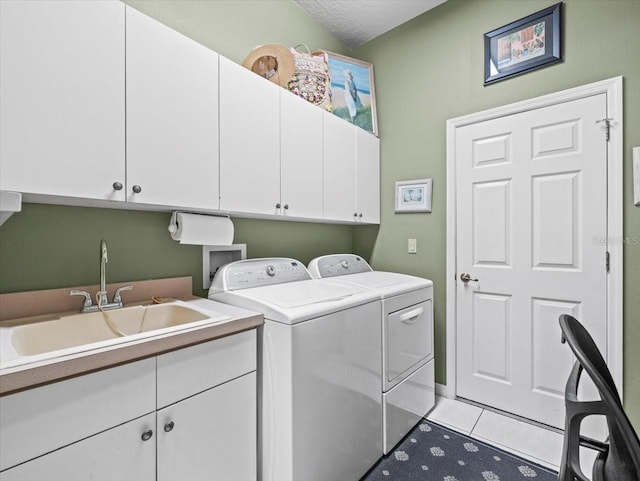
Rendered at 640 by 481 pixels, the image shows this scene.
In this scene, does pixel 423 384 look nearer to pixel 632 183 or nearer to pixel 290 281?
pixel 290 281

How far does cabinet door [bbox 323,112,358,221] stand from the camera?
2150 mm

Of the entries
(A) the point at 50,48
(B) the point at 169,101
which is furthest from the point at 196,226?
(A) the point at 50,48

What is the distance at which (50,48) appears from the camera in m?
1.03

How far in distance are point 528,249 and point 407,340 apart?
103 cm

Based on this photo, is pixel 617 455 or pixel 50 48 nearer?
pixel 617 455

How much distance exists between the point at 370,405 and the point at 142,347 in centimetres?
118

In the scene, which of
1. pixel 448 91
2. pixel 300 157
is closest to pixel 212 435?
pixel 300 157

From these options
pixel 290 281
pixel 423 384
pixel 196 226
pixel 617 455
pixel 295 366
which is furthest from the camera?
pixel 423 384

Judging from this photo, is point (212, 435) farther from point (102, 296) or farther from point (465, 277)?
point (465, 277)

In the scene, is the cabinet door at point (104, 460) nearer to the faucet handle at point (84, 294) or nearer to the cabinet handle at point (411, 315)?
the faucet handle at point (84, 294)

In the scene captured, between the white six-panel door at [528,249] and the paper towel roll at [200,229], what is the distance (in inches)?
67.1

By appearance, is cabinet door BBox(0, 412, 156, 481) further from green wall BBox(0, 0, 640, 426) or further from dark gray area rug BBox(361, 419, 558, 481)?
dark gray area rug BBox(361, 419, 558, 481)

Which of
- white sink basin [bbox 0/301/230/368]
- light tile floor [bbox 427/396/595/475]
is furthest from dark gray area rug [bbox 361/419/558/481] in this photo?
white sink basin [bbox 0/301/230/368]

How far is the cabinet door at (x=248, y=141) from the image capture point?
1552 mm
